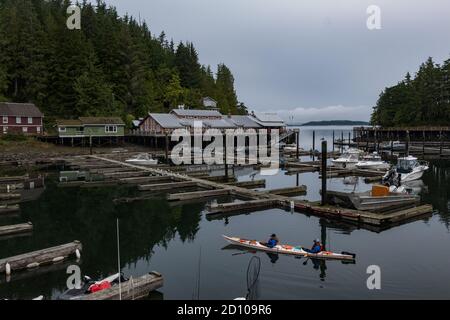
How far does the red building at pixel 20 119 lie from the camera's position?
68.4 m

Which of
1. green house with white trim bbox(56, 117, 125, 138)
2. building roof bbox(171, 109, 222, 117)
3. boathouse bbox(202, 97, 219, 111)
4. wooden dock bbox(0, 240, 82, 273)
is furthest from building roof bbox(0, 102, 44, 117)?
wooden dock bbox(0, 240, 82, 273)

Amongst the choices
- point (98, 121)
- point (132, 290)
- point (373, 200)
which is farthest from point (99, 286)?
point (98, 121)

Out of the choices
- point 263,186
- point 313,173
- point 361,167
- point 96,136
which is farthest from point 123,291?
point 96,136

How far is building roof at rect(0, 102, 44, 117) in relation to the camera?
68387 millimetres

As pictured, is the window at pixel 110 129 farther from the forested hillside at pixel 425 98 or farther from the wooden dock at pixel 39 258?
the forested hillside at pixel 425 98

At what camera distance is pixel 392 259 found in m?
19.1

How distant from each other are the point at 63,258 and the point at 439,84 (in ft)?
340

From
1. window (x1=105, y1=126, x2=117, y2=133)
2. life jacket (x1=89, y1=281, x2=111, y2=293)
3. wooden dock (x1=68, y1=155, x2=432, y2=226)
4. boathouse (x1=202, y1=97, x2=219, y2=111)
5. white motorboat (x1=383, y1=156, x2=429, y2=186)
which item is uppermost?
boathouse (x1=202, y1=97, x2=219, y2=111)

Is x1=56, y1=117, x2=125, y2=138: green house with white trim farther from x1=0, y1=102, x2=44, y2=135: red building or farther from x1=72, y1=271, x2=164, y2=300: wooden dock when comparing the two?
x1=72, y1=271, x2=164, y2=300: wooden dock

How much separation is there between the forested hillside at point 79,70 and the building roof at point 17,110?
→ 30.0 feet

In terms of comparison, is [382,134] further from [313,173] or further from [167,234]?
[167,234]

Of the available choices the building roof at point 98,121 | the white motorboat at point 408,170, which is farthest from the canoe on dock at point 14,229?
the building roof at point 98,121

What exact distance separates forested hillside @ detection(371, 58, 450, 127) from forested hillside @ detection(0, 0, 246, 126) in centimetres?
5835

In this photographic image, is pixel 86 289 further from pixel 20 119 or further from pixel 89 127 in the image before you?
pixel 20 119
